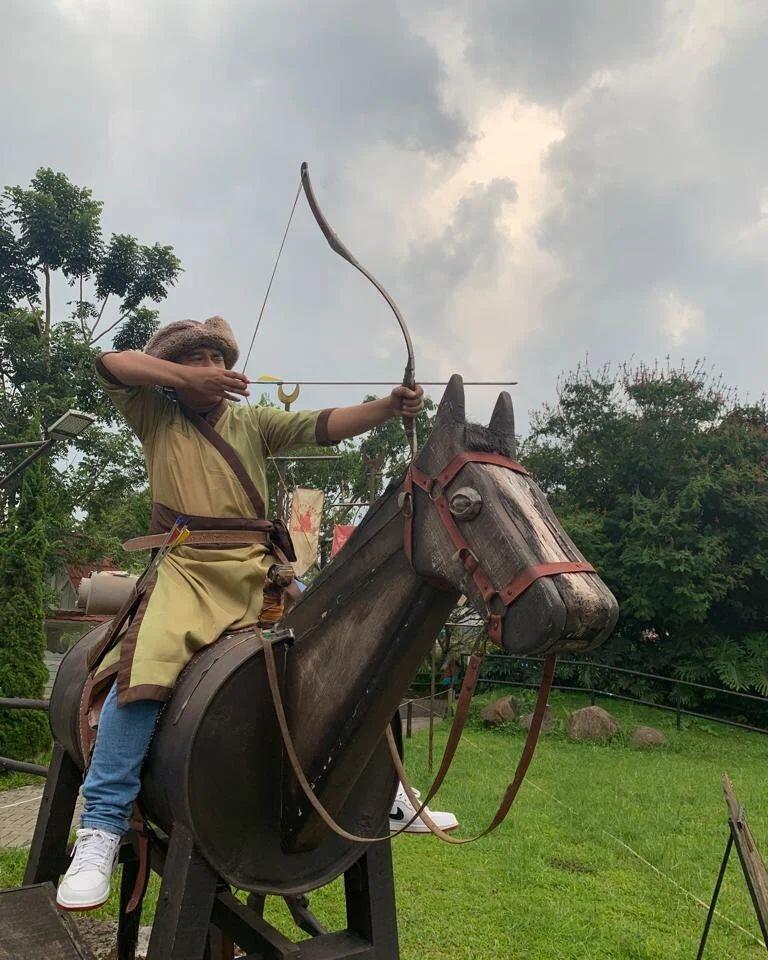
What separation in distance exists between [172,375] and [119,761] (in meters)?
1.28

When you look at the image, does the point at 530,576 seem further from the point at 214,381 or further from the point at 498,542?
the point at 214,381

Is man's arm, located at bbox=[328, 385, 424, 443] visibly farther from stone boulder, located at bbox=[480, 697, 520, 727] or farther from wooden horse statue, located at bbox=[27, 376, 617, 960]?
stone boulder, located at bbox=[480, 697, 520, 727]

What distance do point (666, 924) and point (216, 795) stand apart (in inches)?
169

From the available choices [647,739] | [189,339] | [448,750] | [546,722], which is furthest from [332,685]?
[546,722]

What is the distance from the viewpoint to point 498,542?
68.7 inches

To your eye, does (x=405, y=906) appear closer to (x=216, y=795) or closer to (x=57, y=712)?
(x=57, y=712)

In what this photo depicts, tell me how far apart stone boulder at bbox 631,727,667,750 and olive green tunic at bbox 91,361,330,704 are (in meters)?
10.2

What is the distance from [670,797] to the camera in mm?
8398

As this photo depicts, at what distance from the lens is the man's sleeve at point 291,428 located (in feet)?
8.96

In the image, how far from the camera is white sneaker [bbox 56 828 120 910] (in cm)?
212

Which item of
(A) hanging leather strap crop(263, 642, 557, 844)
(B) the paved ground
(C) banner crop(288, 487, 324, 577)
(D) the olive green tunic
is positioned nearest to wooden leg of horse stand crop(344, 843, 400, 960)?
(A) hanging leather strap crop(263, 642, 557, 844)

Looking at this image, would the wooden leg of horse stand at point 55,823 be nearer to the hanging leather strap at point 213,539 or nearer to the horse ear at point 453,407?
the hanging leather strap at point 213,539

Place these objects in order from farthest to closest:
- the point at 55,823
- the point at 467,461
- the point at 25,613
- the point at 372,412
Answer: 1. the point at 25,613
2. the point at 55,823
3. the point at 372,412
4. the point at 467,461

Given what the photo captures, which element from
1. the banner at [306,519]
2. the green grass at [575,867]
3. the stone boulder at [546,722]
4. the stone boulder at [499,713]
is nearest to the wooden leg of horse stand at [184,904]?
the green grass at [575,867]
